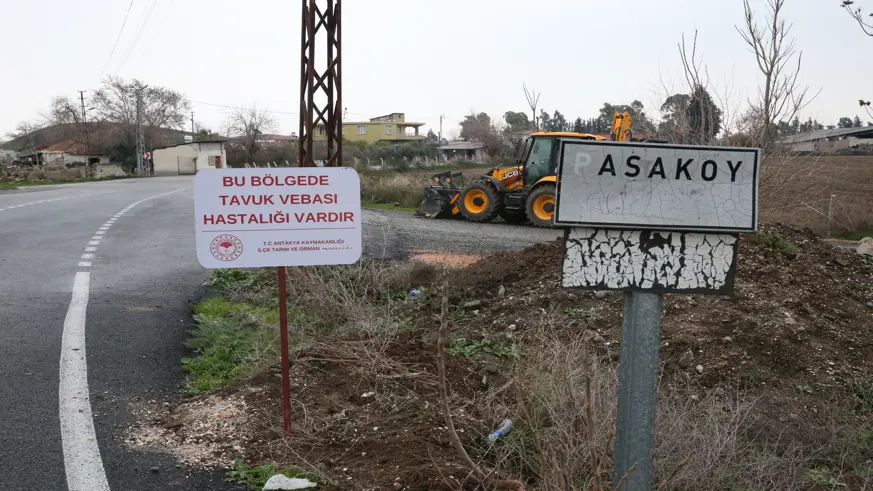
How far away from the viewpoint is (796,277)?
25.8ft

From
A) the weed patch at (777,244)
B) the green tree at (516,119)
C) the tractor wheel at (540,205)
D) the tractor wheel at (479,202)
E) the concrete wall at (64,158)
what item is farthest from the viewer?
the green tree at (516,119)

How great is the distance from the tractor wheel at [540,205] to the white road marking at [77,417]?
1207 cm

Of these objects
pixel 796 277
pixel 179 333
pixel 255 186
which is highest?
pixel 255 186

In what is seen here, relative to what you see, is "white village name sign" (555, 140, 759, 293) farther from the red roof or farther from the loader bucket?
the red roof

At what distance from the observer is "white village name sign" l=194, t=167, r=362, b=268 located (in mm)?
4551

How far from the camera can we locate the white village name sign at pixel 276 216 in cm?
455

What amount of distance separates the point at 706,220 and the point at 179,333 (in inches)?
238

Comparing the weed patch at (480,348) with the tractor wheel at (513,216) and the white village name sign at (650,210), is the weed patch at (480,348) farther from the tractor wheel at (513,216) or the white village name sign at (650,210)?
the tractor wheel at (513,216)

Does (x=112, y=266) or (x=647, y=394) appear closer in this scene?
(x=647, y=394)

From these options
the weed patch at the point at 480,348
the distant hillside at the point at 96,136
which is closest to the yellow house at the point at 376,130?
the distant hillside at the point at 96,136

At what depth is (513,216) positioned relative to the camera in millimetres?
20219

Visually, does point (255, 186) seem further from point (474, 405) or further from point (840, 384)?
point (840, 384)

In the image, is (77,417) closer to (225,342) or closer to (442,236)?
(225,342)

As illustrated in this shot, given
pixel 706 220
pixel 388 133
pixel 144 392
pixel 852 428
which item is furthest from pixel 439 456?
pixel 388 133
